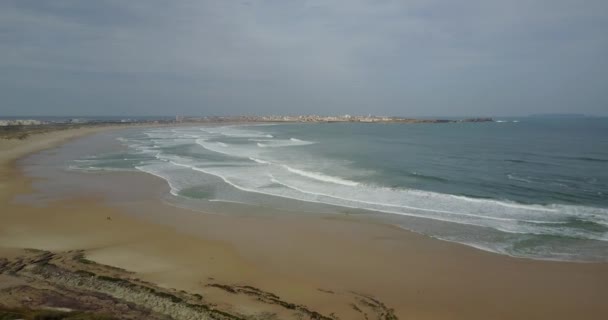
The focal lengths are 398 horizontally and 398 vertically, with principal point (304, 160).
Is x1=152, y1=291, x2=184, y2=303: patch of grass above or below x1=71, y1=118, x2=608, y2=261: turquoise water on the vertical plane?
below

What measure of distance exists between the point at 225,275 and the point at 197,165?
18655mm

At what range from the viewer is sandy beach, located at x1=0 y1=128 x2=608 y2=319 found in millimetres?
7844

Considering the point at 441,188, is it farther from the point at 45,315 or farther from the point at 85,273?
the point at 45,315

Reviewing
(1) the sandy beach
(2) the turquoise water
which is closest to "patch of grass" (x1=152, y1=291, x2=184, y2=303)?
(1) the sandy beach

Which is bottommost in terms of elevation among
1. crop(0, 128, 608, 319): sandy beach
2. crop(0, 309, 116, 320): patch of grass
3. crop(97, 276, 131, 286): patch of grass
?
crop(0, 128, 608, 319): sandy beach

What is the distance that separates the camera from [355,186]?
65.1 feet

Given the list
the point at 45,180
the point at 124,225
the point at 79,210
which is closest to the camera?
the point at 124,225

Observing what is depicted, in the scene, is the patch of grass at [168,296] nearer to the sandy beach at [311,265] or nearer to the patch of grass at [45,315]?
the sandy beach at [311,265]

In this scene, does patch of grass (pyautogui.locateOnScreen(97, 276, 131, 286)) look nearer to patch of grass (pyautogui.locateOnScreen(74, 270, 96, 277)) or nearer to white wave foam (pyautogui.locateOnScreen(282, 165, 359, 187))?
patch of grass (pyautogui.locateOnScreen(74, 270, 96, 277))

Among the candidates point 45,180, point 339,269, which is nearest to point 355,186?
point 339,269

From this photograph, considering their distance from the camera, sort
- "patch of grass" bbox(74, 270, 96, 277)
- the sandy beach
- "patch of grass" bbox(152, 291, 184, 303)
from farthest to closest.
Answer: "patch of grass" bbox(74, 270, 96, 277) < the sandy beach < "patch of grass" bbox(152, 291, 184, 303)

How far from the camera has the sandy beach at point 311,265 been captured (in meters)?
7.84

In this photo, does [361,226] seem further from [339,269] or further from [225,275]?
[225,275]

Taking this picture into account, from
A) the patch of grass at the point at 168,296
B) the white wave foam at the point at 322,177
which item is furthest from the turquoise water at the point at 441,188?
the patch of grass at the point at 168,296
